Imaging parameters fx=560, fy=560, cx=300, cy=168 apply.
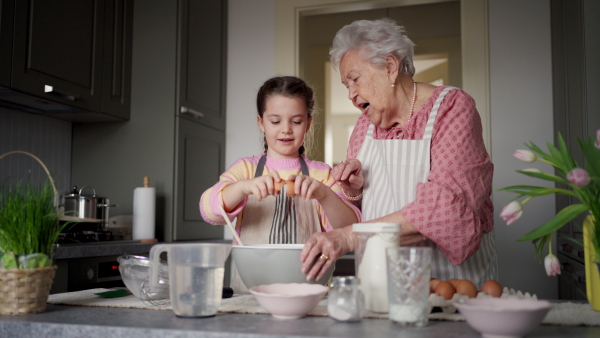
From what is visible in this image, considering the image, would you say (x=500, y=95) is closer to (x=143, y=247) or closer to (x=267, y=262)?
(x=143, y=247)

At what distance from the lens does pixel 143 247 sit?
2.55 metres

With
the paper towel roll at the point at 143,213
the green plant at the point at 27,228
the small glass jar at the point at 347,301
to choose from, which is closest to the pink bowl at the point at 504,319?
the small glass jar at the point at 347,301

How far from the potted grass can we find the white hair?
0.94 meters

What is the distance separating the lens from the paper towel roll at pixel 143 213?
8.78 ft

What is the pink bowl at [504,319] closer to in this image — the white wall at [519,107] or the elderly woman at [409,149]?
the elderly woman at [409,149]

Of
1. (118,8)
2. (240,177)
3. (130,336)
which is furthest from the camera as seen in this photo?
(118,8)

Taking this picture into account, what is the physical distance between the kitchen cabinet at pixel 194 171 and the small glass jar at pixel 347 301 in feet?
6.97

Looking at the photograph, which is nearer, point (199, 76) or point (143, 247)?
point (143, 247)

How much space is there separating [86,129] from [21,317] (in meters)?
2.20

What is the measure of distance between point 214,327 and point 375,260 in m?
0.28

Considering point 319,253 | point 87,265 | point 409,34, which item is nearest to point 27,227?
point 319,253

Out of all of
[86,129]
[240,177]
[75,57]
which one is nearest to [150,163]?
[86,129]

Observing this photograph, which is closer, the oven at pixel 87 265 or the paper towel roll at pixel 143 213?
the oven at pixel 87 265

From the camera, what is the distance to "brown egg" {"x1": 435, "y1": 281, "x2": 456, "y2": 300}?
0.96 metres
